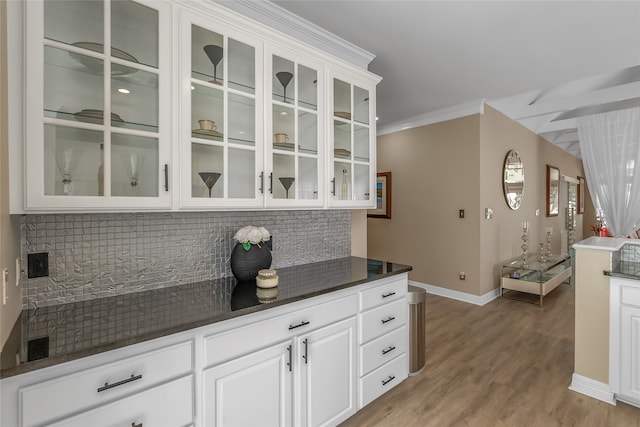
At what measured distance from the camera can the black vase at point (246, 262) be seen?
183 centimetres

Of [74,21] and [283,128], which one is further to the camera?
[283,128]

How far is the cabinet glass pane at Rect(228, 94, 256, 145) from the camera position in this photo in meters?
1.73

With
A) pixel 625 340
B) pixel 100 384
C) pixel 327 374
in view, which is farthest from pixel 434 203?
pixel 100 384

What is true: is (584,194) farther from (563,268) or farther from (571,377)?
(571,377)

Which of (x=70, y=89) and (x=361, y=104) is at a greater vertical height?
(x=361, y=104)

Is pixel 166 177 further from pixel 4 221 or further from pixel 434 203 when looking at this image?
pixel 434 203

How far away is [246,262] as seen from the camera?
183 cm

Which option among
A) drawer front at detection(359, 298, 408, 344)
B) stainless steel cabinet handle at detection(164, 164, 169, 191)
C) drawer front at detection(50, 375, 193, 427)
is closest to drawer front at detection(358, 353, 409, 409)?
drawer front at detection(359, 298, 408, 344)

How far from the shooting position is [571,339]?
9.94 feet

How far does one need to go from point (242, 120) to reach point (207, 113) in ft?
0.66

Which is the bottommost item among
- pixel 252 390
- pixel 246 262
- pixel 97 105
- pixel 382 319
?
pixel 252 390

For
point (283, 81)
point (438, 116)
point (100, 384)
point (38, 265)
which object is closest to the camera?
point (100, 384)

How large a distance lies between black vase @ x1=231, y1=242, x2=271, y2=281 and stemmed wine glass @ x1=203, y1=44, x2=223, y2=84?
0.97m

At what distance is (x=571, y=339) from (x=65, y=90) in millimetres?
4332
